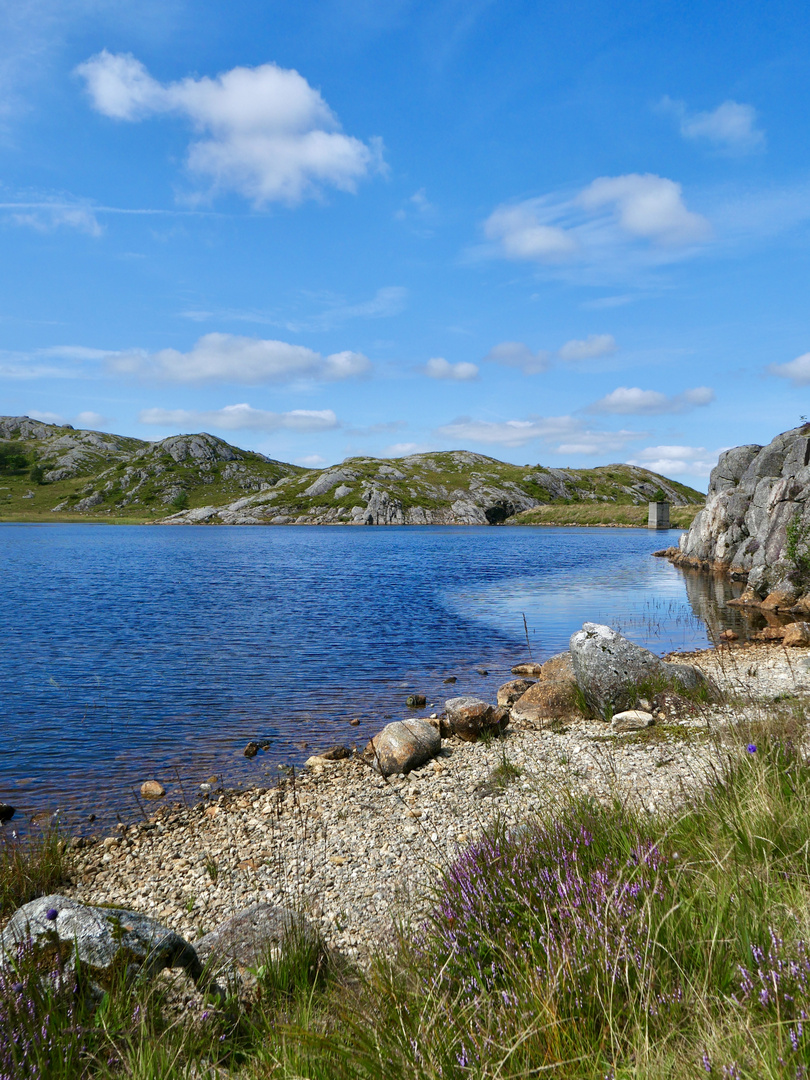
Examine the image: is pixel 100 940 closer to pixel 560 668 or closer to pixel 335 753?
pixel 335 753

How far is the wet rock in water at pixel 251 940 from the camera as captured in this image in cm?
594

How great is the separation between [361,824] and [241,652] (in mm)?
17710

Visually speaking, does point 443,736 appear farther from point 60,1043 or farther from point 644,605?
point 644,605

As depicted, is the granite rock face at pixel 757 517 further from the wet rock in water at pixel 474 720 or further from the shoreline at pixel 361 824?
the shoreline at pixel 361 824

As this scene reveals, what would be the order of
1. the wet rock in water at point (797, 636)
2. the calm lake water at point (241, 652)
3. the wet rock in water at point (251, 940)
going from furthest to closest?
the wet rock in water at point (797, 636) < the calm lake water at point (241, 652) < the wet rock in water at point (251, 940)

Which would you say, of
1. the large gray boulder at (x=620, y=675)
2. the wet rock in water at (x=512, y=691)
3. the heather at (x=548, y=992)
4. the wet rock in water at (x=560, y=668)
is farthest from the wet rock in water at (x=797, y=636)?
the heather at (x=548, y=992)

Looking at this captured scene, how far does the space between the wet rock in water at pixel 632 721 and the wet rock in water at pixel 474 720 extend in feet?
9.15

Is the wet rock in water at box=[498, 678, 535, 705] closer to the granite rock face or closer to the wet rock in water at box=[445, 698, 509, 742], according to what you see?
the wet rock in water at box=[445, 698, 509, 742]

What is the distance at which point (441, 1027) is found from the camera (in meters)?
3.62

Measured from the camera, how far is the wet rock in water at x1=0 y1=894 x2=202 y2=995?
16.4 feet

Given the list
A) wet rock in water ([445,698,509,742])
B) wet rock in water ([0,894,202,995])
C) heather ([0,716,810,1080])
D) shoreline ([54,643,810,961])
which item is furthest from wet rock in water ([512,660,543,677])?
wet rock in water ([0,894,202,995])

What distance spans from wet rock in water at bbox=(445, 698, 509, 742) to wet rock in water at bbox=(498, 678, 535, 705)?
3.17 meters

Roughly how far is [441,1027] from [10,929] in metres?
4.07

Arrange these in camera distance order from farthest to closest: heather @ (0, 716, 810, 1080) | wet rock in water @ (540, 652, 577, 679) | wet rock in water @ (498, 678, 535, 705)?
wet rock in water @ (498, 678, 535, 705) → wet rock in water @ (540, 652, 577, 679) → heather @ (0, 716, 810, 1080)
